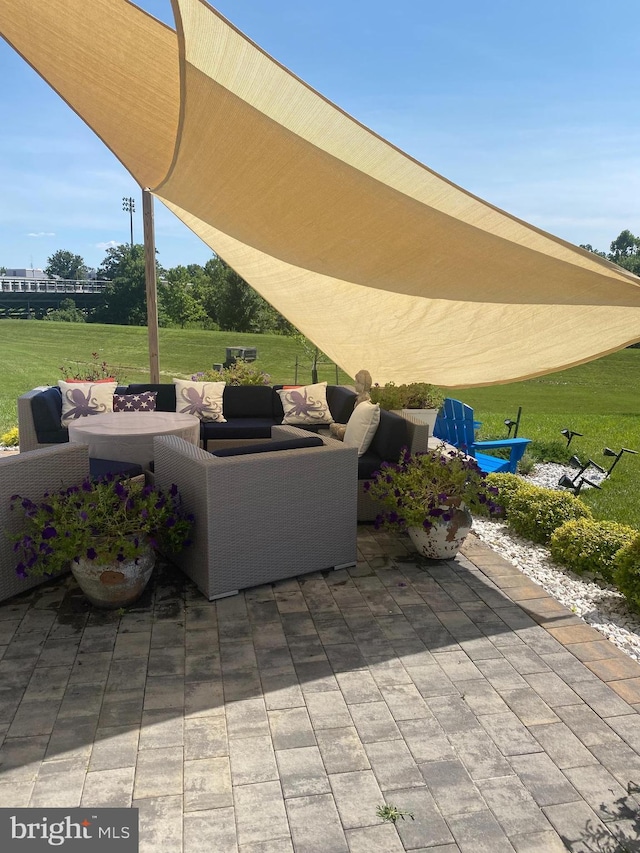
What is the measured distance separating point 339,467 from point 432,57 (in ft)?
30.2

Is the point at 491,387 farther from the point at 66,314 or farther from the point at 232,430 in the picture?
the point at 66,314

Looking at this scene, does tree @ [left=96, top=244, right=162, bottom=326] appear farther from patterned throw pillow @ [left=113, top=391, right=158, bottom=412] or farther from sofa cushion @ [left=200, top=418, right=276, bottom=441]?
sofa cushion @ [left=200, top=418, right=276, bottom=441]

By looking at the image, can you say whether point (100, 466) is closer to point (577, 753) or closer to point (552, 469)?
point (577, 753)

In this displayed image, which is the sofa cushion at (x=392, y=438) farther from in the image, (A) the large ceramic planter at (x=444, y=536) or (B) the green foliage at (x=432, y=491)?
(A) the large ceramic planter at (x=444, y=536)

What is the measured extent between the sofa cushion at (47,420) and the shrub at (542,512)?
3907mm

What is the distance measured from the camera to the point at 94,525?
313cm

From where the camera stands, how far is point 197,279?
35.1 metres

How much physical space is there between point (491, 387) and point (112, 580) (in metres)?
19.3

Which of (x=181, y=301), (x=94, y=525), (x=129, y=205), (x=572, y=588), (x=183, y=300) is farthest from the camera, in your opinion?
(x=129, y=205)

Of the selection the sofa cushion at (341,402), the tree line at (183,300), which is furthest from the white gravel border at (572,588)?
the tree line at (183,300)

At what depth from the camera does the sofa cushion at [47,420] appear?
5500 millimetres

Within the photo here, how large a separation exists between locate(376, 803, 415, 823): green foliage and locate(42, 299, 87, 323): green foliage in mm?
29481

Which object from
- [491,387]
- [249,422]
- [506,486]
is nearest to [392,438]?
[506,486]

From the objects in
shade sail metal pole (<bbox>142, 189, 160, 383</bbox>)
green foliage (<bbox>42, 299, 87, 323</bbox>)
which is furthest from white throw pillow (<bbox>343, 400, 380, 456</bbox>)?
green foliage (<bbox>42, 299, 87, 323</bbox>)
